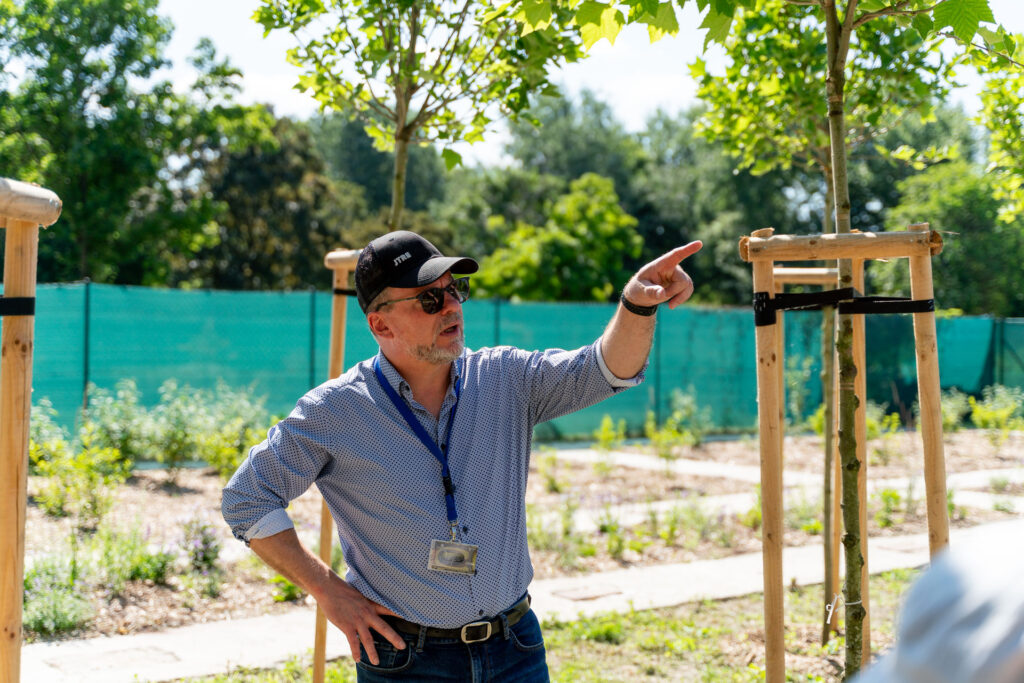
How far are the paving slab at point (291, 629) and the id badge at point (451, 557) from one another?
1896mm

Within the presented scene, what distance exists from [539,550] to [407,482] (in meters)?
4.90

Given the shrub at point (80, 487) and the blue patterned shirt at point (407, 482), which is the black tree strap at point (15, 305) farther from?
the shrub at point (80, 487)

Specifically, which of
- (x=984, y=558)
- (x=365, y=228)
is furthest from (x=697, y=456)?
(x=365, y=228)

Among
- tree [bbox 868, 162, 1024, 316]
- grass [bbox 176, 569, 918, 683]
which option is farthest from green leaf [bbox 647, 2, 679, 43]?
tree [bbox 868, 162, 1024, 316]

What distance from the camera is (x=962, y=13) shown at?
2.56m

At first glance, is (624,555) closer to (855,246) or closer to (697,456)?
(855,246)

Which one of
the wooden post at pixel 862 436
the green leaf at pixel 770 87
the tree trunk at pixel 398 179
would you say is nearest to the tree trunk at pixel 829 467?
the wooden post at pixel 862 436

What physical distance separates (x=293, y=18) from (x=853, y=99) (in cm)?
327

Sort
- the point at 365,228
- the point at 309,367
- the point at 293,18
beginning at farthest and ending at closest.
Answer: the point at 365,228, the point at 309,367, the point at 293,18

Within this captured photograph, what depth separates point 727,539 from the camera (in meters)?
7.95

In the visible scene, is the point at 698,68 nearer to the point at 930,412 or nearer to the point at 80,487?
the point at 930,412

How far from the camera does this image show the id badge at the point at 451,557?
104 inches

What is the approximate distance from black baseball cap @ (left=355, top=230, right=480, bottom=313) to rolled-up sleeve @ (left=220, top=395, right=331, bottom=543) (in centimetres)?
39

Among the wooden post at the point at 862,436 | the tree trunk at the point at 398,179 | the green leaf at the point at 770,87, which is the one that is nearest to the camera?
the wooden post at the point at 862,436
